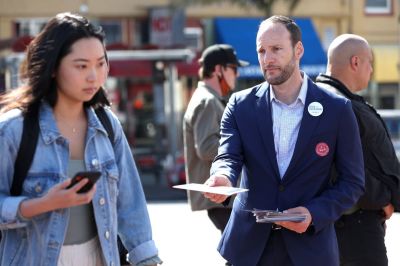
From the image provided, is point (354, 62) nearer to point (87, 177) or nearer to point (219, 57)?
point (219, 57)

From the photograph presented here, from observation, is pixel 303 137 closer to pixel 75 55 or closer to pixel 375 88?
pixel 75 55

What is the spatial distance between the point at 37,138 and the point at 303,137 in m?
1.43

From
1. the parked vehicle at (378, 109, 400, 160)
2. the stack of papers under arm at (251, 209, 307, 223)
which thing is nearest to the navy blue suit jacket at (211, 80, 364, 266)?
the stack of papers under arm at (251, 209, 307, 223)

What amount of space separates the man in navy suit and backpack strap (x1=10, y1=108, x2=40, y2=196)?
1.07 metres

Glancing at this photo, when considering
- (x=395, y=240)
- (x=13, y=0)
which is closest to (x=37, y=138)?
(x=395, y=240)

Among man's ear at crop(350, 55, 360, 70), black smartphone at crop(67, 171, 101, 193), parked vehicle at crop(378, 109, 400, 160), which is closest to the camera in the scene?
black smartphone at crop(67, 171, 101, 193)

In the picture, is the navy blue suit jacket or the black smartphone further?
the navy blue suit jacket

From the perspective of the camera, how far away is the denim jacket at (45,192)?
369 centimetres

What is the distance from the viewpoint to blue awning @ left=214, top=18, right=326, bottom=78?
99.3 feet

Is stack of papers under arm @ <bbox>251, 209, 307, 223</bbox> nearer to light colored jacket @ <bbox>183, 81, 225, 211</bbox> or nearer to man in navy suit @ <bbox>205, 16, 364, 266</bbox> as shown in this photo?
man in navy suit @ <bbox>205, 16, 364, 266</bbox>

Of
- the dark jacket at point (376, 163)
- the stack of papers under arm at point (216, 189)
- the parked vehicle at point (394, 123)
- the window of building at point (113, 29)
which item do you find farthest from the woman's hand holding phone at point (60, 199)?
the window of building at point (113, 29)

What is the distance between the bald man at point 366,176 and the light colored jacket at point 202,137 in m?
1.14

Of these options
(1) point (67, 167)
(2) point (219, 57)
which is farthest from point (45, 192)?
(2) point (219, 57)

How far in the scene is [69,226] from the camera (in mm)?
3771
